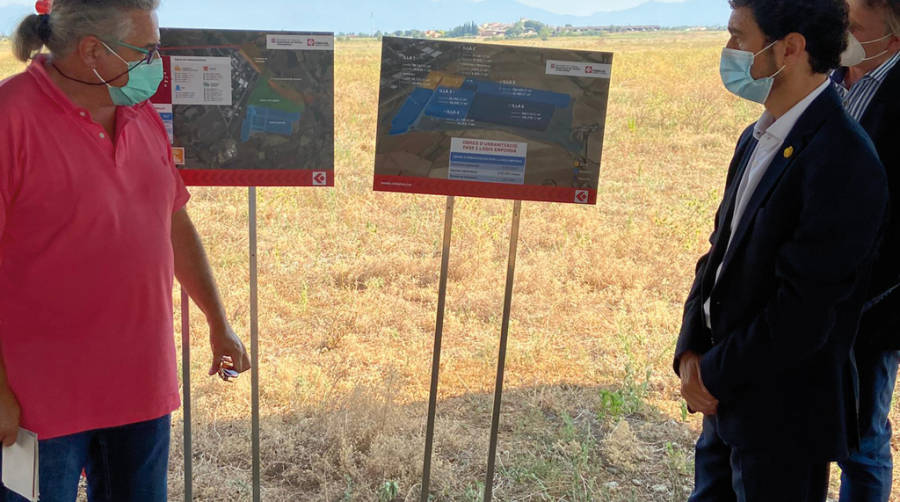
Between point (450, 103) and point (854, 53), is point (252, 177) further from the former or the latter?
point (854, 53)

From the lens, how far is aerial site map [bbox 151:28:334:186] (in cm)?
260

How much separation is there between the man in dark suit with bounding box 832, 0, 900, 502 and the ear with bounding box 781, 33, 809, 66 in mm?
530

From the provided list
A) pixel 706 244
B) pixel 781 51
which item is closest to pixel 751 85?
pixel 781 51

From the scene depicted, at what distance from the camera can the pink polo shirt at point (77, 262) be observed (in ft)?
5.85

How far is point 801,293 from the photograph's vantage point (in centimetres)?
189

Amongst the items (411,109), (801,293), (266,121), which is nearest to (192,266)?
(266,121)

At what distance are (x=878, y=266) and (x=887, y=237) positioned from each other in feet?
0.29

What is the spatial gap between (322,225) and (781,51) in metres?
5.95

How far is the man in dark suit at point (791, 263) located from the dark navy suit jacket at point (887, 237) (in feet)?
1.35

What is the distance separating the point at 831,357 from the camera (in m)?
2.00

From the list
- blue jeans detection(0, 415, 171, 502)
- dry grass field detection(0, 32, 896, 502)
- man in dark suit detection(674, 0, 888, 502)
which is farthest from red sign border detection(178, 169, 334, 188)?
dry grass field detection(0, 32, 896, 502)

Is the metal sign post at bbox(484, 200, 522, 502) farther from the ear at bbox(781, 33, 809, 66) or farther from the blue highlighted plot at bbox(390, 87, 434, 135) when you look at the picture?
the ear at bbox(781, 33, 809, 66)

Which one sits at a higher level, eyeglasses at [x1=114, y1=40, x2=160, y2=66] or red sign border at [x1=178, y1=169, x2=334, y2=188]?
eyeglasses at [x1=114, y1=40, x2=160, y2=66]

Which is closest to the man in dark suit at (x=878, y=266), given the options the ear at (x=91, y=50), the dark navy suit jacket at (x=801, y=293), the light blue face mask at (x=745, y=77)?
the dark navy suit jacket at (x=801, y=293)
